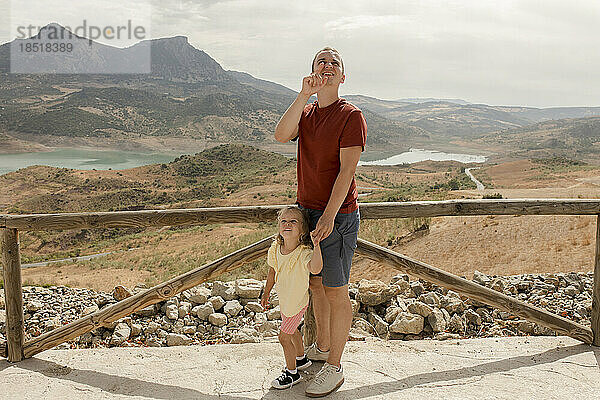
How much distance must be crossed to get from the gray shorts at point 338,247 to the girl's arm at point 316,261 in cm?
7

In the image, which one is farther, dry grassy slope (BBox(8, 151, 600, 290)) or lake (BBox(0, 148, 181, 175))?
lake (BBox(0, 148, 181, 175))

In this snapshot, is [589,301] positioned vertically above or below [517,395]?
below

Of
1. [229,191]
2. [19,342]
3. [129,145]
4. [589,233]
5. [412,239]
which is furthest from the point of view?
[129,145]

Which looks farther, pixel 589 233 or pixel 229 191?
pixel 229 191

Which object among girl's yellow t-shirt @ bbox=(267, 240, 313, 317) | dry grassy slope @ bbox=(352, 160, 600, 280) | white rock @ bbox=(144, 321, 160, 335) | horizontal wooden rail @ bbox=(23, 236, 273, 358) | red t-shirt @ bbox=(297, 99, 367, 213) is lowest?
dry grassy slope @ bbox=(352, 160, 600, 280)

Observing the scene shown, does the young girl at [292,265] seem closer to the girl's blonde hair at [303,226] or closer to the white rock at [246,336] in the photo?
the girl's blonde hair at [303,226]

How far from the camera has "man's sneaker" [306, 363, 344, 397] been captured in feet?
8.76

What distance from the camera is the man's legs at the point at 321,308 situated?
2.82m

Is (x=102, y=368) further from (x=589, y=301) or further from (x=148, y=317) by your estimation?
(x=589, y=301)

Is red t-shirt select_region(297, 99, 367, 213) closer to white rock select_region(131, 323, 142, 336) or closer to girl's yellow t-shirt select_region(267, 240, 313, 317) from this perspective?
girl's yellow t-shirt select_region(267, 240, 313, 317)

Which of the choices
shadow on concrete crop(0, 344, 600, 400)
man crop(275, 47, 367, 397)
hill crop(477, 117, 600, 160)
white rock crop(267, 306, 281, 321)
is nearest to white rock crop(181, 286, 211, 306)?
white rock crop(267, 306, 281, 321)

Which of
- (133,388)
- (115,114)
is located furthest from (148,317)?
(115,114)

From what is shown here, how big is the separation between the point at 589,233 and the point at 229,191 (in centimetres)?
4006

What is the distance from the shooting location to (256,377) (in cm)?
296
